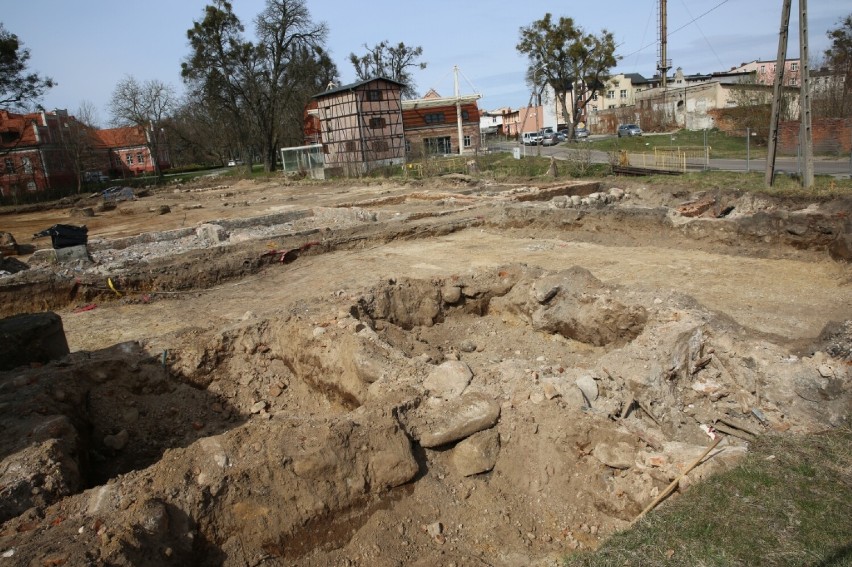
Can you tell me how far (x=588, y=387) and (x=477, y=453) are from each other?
136cm

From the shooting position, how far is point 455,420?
504cm

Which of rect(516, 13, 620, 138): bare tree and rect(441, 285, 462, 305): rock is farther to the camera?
rect(516, 13, 620, 138): bare tree

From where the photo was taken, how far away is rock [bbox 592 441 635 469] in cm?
460

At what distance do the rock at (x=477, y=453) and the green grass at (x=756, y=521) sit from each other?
1134 mm

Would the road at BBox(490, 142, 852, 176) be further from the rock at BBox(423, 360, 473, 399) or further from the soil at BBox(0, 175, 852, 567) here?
the rock at BBox(423, 360, 473, 399)

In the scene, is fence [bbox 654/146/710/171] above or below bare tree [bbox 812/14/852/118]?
below

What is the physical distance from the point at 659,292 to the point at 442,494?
4.21 meters

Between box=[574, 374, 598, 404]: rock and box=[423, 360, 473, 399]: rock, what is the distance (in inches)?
42.5

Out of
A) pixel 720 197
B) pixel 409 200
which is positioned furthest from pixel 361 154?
pixel 720 197

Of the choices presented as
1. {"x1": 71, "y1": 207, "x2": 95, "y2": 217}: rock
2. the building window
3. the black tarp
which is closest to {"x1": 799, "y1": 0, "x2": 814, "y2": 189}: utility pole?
the black tarp

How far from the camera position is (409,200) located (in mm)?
23344

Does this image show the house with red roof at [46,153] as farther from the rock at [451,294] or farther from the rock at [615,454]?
the rock at [615,454]

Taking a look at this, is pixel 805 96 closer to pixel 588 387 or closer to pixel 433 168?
pixel 588 387

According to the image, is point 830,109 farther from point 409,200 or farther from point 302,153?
point 302,153
